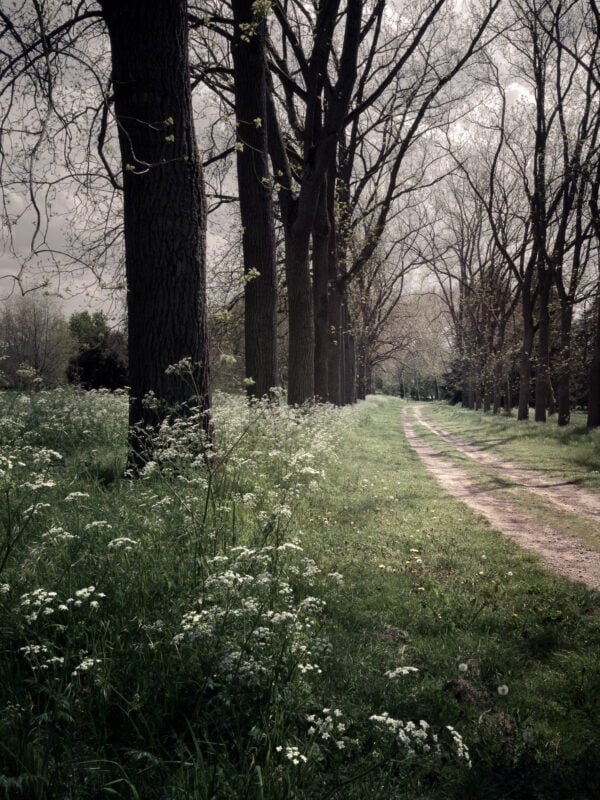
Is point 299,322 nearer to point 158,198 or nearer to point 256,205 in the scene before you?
point 256,205

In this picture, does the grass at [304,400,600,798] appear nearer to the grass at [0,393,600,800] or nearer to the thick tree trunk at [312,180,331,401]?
the grass at [0,393,600,800]

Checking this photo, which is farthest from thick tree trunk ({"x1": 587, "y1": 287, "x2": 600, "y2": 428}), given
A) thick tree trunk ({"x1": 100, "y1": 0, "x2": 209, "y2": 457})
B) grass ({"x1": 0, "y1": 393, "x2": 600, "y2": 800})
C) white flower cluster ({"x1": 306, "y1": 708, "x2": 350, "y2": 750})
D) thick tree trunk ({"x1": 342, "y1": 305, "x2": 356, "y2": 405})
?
white flower cluster ({"x1": 306, "y1": 708, "x2": 350, "y2": 750})

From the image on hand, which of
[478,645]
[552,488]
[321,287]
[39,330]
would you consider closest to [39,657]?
[478,645]

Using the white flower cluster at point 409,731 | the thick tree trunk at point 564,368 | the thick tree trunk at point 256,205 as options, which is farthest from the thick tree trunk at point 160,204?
the thick tree trunk at point 564,368

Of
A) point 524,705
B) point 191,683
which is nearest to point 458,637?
point 524,705

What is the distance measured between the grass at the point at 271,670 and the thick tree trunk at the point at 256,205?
6828 mm

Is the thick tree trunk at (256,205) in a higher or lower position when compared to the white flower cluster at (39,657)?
higher

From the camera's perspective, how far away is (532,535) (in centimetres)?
755

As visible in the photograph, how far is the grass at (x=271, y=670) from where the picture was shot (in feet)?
7.88

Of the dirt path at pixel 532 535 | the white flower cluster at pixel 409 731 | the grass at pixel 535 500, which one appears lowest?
the dirt path at pixel 532 535

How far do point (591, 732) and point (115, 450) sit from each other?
6.93m

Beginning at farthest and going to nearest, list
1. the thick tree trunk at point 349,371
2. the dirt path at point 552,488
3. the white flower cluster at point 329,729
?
the thick tree trunk at point 349,371 < the dirt path at point 552,488 < the white flower cluster at point 329,729

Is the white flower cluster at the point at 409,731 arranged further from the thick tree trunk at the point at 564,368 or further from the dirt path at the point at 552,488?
the thick tree trunk at the point at 564,368

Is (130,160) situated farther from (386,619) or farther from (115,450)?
(386,619)
